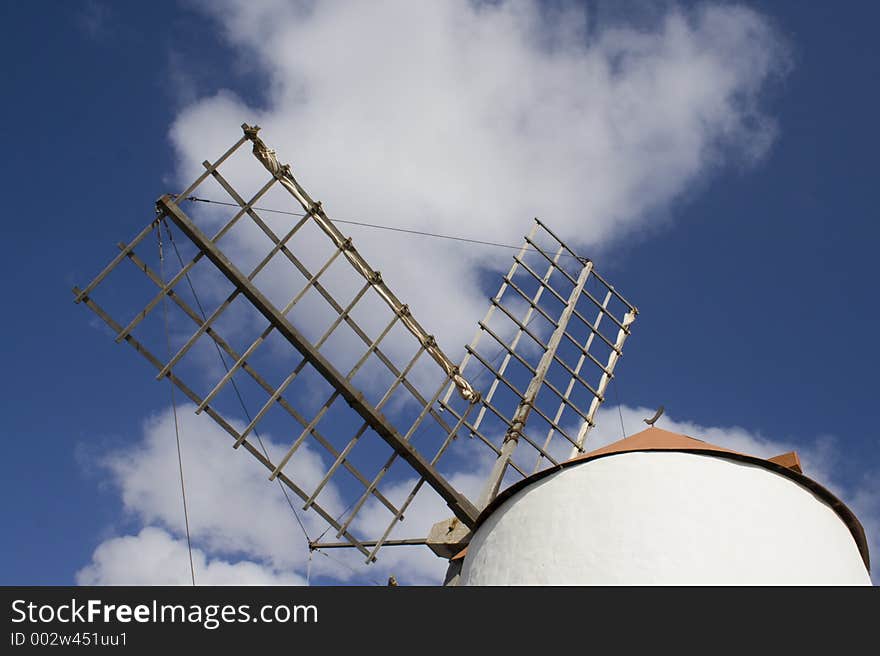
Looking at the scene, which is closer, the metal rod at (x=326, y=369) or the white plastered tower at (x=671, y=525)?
the white plastered tower at (x=671, y=525)

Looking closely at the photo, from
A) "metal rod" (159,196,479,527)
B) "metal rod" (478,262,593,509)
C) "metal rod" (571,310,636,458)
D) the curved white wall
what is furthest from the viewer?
"metal rod" (571,310,636,458)

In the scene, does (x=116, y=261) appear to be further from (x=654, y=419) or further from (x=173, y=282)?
(x=654, y=419)

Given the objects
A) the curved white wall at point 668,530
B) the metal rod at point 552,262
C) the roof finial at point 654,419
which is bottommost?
the curved white wall at point 668,530

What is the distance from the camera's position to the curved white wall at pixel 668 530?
5.59 metres

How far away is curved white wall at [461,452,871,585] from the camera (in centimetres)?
559

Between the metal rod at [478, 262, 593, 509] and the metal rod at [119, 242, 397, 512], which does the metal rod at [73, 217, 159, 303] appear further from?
the metal rod at [478, 262, 593, 509]

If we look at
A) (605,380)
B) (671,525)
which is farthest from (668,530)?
(605,380)

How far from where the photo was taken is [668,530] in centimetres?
575

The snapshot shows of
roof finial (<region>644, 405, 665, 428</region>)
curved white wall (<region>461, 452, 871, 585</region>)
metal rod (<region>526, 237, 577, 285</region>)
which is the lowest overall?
curved white wall (<region>461, 452, 871, 585</region>)

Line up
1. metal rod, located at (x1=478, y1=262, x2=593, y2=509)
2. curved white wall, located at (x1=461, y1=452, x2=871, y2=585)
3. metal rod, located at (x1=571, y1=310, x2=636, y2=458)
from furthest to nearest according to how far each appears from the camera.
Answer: metal rod, located at (x1=571, y1=310, x2=636, y2=458), metal rod, located at (x1=478, y1=262, x2=593, y2=509), curved white wall, located at (x1=461, y1=452, x2=871, y2=585)

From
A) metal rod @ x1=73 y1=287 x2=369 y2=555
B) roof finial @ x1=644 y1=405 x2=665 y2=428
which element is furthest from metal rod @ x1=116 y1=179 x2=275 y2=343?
roof finial @ x1=644 y1=405 x2=665 y2=428

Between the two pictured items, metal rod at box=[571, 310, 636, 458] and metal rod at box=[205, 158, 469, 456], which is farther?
metal rod at box=[571, 310, 636, 458]

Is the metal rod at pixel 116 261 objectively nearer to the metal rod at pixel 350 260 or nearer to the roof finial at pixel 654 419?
the metal rod at pixel 350 260

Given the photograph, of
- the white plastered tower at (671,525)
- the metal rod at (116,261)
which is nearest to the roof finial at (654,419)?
the white plastered tower at (671,525)
